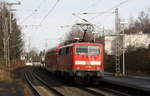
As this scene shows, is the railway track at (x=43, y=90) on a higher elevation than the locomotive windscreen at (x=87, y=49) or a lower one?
lower

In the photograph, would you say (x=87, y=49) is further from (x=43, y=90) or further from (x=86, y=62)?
(x=43, y=90)

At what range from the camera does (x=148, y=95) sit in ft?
54.1

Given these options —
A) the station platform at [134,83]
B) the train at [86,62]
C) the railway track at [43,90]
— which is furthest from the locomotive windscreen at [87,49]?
the railway track at [43,90]

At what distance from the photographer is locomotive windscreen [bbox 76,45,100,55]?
23484 mm

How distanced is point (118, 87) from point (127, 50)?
3037 centimetres

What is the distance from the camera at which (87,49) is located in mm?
23609

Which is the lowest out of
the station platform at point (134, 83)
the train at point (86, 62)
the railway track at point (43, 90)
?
the railway track at point (43, 90)

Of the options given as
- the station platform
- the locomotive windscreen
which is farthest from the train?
the station platform

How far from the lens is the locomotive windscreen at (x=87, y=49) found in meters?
23.5

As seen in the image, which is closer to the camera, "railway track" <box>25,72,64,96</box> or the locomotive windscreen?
"railway track" <box>25,72,64,96</box>

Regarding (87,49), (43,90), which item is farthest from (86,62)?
(43,90)

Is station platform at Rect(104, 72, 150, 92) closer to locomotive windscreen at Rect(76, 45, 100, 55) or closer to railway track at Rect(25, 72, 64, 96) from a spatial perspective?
locomotive windscreen at Rect(76, 45, 100, 55)

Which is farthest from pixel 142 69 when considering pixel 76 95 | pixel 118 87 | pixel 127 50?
pixel 76 95

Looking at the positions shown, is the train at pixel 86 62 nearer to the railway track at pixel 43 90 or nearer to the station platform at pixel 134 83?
the station platform at pixel 134 83
